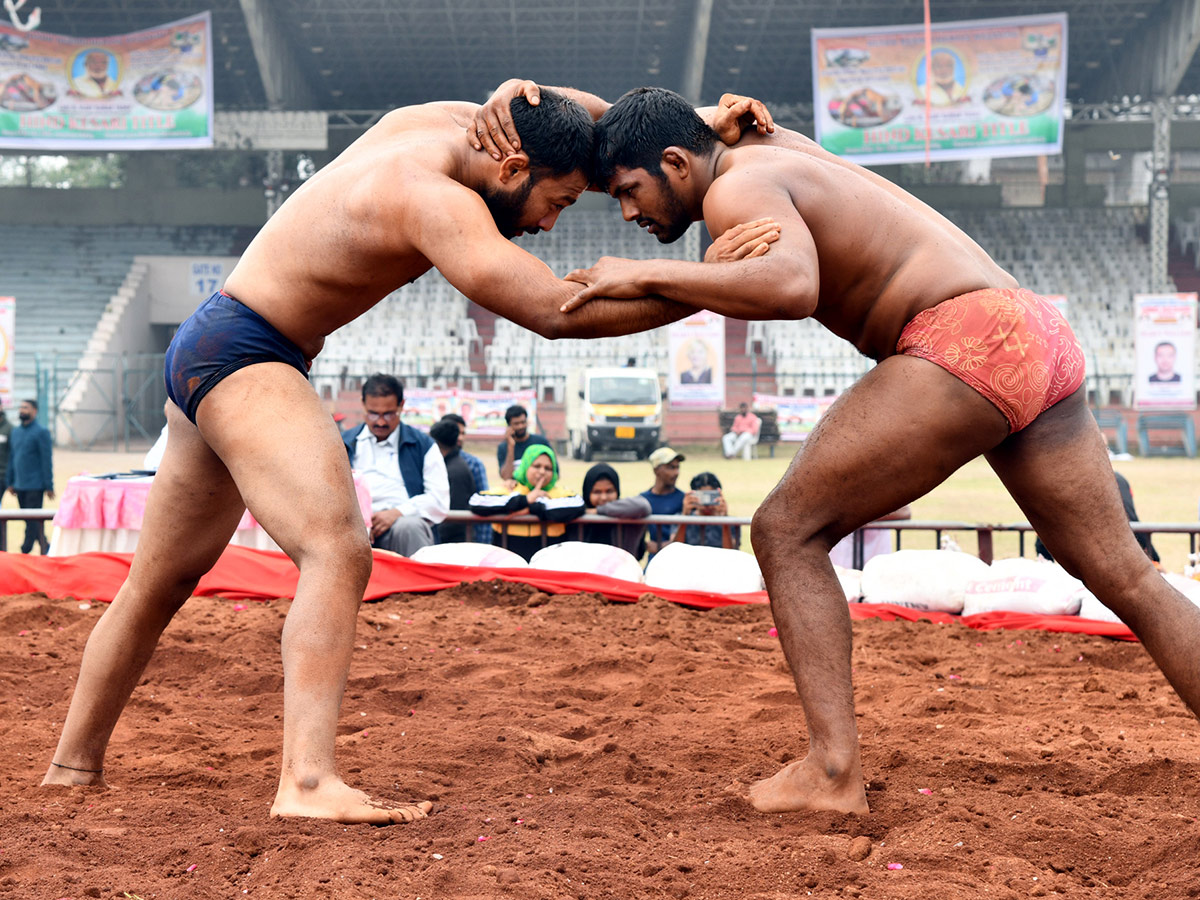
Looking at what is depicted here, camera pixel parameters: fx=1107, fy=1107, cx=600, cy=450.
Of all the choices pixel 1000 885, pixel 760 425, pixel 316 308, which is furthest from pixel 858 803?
pixel 760 425

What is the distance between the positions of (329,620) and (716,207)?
47.4 inches

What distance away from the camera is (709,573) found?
559cm

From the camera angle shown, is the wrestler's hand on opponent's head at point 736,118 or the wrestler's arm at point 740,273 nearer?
the wrestler's arm at point 740,273

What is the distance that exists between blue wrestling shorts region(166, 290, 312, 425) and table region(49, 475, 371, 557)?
3733mm

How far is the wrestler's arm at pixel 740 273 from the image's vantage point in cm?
225

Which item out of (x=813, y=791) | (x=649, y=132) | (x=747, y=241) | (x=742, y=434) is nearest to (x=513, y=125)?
(x=649, y=132)

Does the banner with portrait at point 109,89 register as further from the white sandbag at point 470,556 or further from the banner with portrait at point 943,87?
the white sandbag at point 470,556

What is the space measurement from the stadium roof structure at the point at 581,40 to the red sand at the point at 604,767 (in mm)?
18776

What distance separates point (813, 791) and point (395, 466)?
15.4 ft

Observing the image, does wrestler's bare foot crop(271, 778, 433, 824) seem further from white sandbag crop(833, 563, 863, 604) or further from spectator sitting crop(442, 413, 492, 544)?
spectator sitting crop(442, 413, 492, 544)

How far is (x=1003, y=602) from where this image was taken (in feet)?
16.8

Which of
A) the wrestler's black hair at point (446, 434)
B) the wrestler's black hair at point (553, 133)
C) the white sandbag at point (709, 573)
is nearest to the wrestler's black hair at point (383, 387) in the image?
the wrestler's black hair at point (446, 434)

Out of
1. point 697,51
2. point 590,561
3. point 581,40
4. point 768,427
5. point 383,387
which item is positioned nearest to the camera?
point 590,561

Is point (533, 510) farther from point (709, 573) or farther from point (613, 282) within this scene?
point (613, 282)
